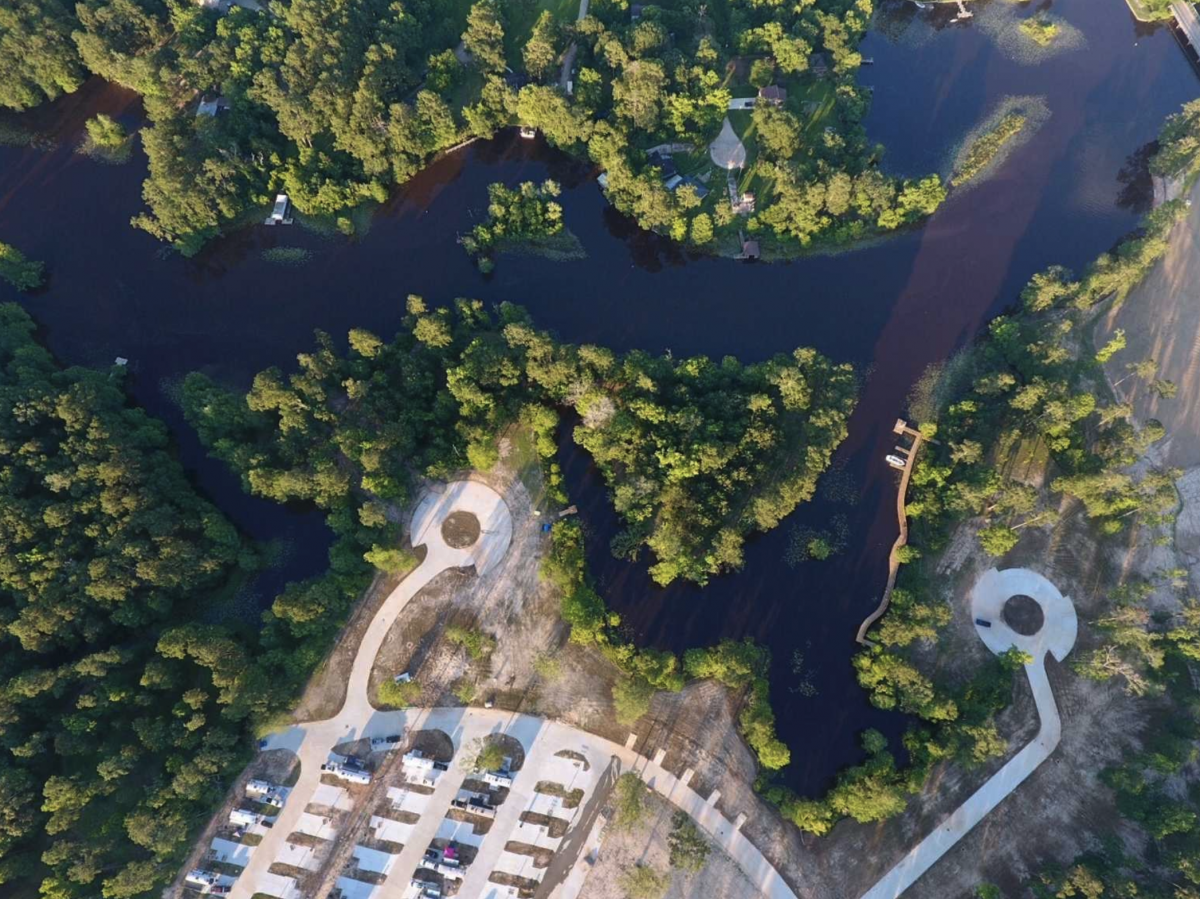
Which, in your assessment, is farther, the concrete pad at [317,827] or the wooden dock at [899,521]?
the wooden dock at [899,521]

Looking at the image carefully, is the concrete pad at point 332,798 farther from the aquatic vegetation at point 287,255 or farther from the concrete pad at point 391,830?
the aquatic vegetation at point 287,255

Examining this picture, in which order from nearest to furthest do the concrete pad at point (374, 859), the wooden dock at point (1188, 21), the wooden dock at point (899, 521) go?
the concrete pad at point (374, 859), the wooden dock at point (899, 521), the wooden dock at point (1188, 21)

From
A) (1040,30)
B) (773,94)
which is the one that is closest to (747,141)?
(773,94)

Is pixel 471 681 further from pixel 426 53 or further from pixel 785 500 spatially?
pixel 426 53

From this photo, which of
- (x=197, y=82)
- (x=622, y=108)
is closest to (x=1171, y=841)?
(x=622, y=108)

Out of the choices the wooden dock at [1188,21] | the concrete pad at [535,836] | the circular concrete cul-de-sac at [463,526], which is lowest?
the concrete pad at [535,836]

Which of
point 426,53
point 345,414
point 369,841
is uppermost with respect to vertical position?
point 426,53

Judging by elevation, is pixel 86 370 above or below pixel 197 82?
below

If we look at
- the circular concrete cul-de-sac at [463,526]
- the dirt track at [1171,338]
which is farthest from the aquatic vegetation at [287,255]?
the dirt track at [1171,338]
